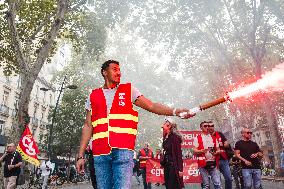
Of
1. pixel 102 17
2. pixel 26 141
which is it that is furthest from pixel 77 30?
pixel 26 141

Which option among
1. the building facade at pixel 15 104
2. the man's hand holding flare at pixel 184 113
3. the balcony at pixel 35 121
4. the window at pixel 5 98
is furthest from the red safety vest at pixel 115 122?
the balcony at pixel 35 121

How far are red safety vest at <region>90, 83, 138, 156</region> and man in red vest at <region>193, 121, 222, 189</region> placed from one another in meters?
4.40

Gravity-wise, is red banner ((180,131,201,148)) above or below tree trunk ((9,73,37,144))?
below

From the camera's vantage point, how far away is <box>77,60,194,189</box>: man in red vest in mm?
3508

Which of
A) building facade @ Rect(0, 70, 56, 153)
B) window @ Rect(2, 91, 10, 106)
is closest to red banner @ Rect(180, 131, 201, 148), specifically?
building facade @ Rect(0, 70, 56, 153)

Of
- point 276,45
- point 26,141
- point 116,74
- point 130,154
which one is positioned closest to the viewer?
point 130,154

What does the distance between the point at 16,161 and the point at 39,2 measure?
12.5 m

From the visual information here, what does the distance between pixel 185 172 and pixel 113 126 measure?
399 inches

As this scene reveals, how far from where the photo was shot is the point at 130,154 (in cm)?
357

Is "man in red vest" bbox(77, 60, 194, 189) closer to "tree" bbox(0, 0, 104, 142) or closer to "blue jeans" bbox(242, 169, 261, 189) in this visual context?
"blue jeans" bbox(242, 169, 261, 189)

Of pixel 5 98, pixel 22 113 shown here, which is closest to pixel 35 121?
pixel 5 98

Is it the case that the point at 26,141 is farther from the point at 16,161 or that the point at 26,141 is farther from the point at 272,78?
the point at 272,78

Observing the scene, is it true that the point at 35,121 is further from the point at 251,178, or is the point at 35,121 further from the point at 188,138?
the point at 251,178

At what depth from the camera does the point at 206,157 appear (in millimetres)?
7781
